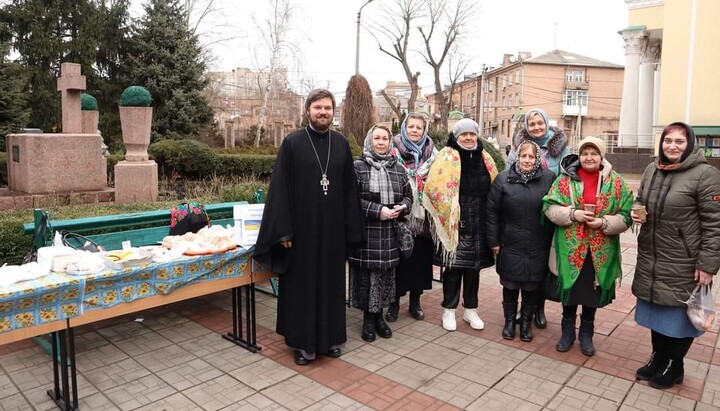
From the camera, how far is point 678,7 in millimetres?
23500

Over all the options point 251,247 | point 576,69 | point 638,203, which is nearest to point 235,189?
point 251,247

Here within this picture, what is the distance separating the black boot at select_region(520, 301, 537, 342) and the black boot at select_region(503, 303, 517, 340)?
7 centimetres

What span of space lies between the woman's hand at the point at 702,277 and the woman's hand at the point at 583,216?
2.42ft

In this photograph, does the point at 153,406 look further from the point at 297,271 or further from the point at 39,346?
the point at 39,346

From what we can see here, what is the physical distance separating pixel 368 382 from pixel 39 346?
265cm

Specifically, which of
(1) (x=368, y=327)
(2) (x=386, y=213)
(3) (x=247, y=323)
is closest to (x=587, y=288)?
(2) (x=386, y=213)

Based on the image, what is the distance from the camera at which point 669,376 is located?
3.61m

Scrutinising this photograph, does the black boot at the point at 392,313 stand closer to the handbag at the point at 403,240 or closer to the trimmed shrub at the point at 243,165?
the handbag at the point at 403,240

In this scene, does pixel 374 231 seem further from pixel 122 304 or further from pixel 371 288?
pixel 122 304

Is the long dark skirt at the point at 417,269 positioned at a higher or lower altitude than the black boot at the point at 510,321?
higher

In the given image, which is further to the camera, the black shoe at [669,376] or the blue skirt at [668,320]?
the black shoe at [669,376]

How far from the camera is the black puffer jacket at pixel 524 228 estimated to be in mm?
4191

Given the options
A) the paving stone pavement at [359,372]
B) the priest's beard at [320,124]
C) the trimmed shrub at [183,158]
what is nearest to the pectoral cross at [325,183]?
the priest's beard at [320,124]

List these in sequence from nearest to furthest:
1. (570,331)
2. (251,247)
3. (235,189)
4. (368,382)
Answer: (368,382) < (251,247) < (570,331) < (235,189)
